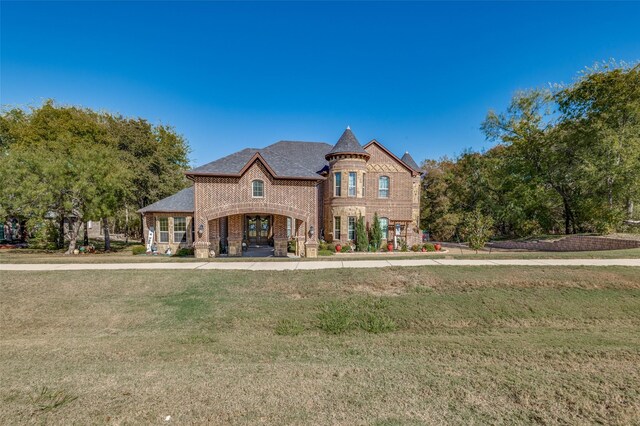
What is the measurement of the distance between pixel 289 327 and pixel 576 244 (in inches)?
911

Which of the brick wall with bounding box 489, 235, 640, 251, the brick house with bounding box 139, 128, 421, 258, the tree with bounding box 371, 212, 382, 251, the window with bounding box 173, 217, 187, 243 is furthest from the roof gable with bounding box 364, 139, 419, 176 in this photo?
the window with bounding box 173, 217, 187, 243

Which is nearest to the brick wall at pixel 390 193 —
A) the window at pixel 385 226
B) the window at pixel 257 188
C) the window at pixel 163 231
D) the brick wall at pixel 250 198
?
the window at pixel 385 226

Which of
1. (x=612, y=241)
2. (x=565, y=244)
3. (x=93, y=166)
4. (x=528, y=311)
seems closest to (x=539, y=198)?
(x=565, y=244)

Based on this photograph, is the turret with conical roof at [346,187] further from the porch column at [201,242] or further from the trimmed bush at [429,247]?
the porch column at [201,242]

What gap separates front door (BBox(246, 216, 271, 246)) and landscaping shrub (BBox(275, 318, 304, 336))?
703 inches

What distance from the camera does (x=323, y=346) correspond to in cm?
692

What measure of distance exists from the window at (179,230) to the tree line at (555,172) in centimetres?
1970

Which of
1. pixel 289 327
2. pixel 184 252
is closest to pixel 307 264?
pixel 289 327

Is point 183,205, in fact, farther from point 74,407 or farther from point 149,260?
point 74,407

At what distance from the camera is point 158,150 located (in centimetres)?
3097

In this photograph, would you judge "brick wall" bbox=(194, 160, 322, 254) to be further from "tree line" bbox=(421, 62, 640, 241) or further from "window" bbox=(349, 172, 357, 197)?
"tree line" bbox=(421, 62, 640, 241)

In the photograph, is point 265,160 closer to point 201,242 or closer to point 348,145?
point 201,242

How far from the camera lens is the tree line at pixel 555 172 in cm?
2080

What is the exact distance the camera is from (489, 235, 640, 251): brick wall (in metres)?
17.9
